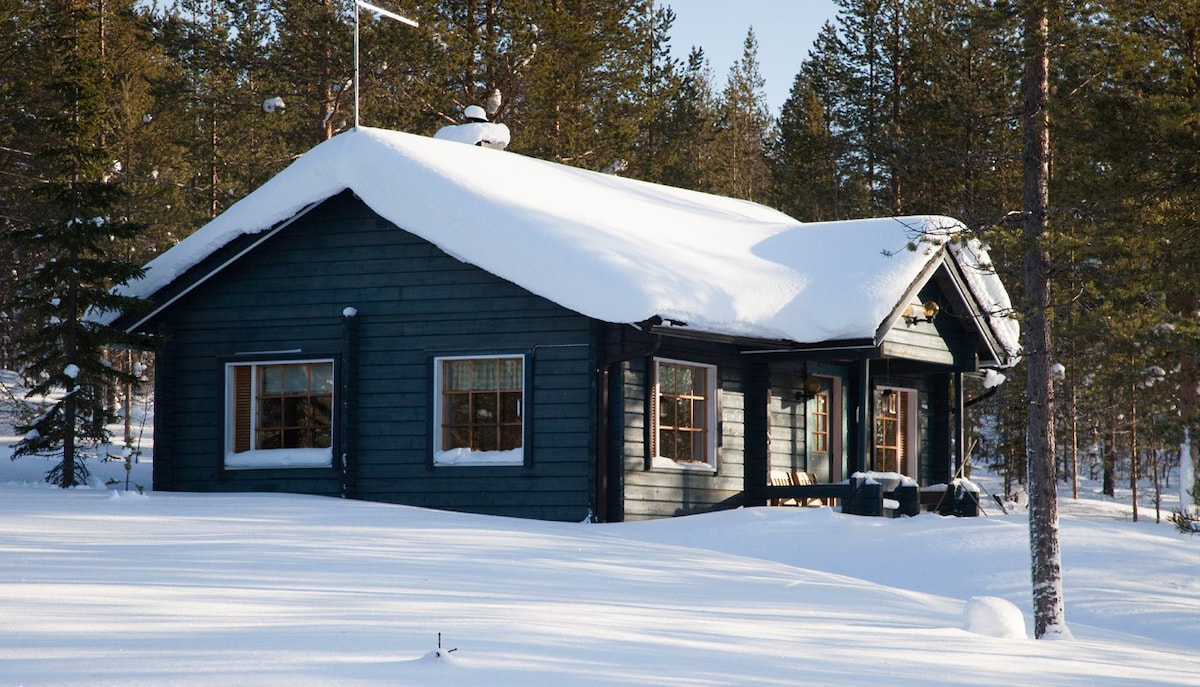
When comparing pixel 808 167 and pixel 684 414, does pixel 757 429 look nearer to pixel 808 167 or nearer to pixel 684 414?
pixel 684 414

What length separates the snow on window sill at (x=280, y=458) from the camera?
17547mm

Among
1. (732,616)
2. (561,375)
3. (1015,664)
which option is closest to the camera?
(1015,664)

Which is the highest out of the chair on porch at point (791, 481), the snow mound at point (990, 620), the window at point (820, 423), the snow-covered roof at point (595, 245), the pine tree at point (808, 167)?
the pine tree at point (808, 167)

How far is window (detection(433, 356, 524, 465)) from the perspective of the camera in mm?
16797

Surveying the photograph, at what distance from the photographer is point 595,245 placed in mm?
16609

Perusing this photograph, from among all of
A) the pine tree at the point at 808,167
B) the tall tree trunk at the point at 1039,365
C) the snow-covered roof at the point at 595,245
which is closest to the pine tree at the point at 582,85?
the pine tree at the point at 808,167

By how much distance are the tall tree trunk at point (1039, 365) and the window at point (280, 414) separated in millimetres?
9008

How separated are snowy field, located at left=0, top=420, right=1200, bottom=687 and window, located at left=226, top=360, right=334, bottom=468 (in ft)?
4.20

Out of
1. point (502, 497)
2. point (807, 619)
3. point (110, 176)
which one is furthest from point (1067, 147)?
point (110, 176)

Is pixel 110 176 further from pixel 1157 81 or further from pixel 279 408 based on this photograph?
pixel 1157 81

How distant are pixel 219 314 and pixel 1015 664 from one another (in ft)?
41.1

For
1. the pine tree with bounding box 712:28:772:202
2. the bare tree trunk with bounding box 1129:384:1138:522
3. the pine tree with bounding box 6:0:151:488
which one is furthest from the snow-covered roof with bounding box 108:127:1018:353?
the pine tree with bounding box 712:28:772:202

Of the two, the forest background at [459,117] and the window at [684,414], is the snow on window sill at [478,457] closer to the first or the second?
the window at [684,414]

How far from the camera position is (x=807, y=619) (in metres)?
9.83
